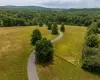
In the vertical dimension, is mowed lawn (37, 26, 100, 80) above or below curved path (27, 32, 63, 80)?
below

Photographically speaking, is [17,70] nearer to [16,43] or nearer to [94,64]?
[94,64]

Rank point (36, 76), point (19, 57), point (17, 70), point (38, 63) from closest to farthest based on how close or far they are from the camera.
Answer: point (36, 76), point (17, 70), point (38, 63), point (19, 57)

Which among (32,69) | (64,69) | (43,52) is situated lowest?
(64,69)

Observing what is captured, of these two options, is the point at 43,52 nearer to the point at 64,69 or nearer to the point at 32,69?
the point at 32,69

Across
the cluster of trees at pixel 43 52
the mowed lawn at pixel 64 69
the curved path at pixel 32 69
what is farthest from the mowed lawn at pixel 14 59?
the mowed lawn at pixel 64 69

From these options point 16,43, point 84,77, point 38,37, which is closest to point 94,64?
point 84,77

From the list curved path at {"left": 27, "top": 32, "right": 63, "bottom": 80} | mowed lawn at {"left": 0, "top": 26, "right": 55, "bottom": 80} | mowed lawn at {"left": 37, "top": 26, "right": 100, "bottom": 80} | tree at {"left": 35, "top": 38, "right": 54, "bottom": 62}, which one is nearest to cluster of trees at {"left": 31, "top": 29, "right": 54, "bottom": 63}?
tree at {"left": 35, "top": 38, "right": 54, "bottom": 62}

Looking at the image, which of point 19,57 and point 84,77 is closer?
point 84,77

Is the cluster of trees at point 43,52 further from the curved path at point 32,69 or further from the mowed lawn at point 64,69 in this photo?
the mowed lawn at point 64,69

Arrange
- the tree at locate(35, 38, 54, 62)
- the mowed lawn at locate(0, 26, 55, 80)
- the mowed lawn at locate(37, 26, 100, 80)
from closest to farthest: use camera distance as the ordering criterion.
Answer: the mowed lawn at locate(0, 26, 55, 80) → the mowed lawn at locate(37, 26, 100, 80) → the tree at locate(35, 38, 54, 62)

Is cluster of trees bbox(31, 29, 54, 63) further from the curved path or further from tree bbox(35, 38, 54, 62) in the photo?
the curved path

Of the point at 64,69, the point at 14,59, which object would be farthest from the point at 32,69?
the point at 14,59
